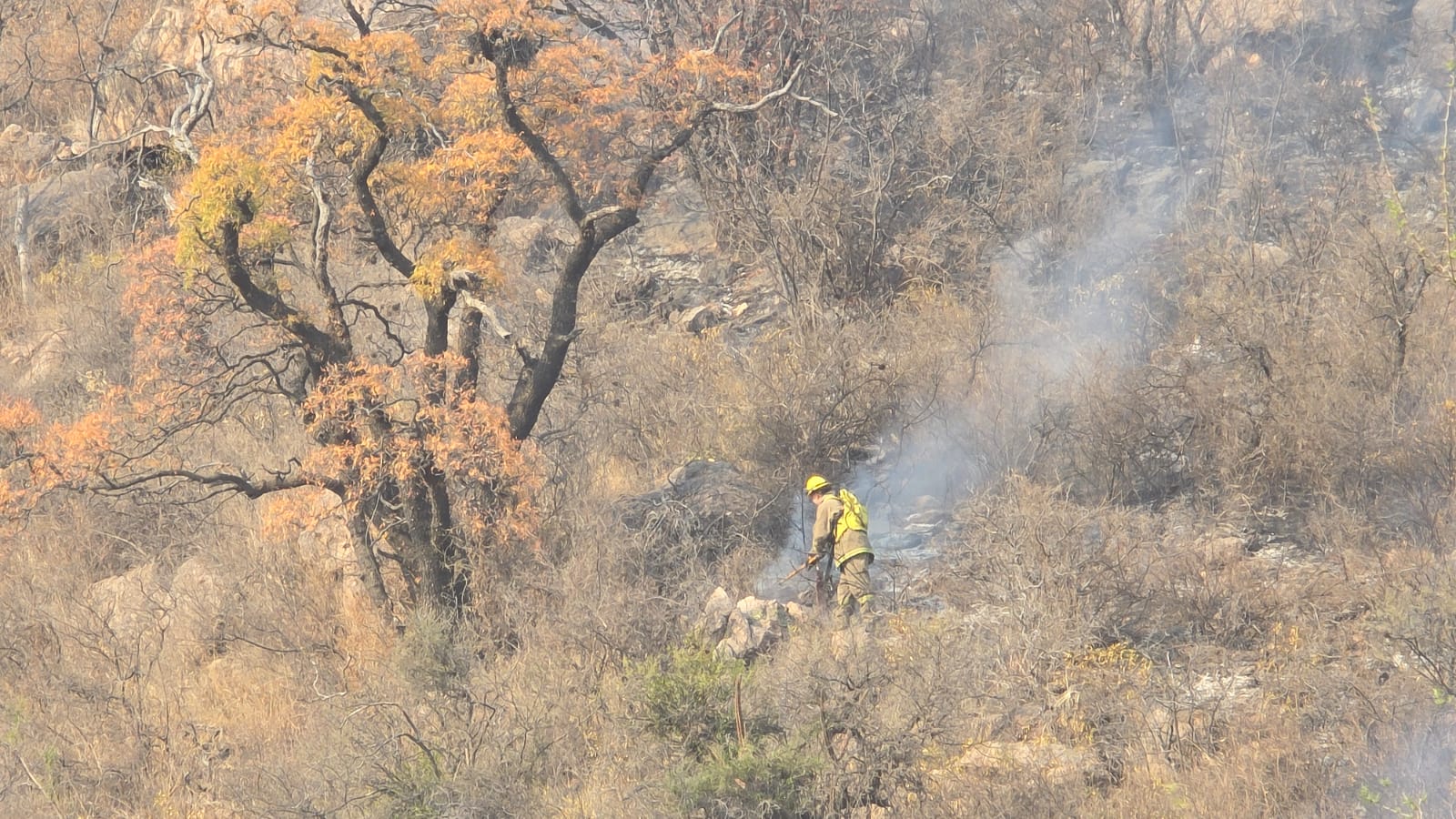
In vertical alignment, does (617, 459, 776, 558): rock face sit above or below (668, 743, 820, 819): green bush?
below

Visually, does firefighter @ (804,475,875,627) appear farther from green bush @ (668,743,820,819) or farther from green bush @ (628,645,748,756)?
green bush @ (668,743,820,819)

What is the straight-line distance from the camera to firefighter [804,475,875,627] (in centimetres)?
1185

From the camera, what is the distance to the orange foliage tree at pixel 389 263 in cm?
1130

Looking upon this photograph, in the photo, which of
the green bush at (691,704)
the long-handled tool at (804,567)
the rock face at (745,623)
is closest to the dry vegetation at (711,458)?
the green bush at (691,704)

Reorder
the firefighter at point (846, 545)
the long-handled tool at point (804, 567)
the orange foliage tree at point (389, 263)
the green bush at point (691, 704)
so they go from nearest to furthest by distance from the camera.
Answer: the green bush at point (691, 704)
the orange foliage tree at point (389, 263)
the firefighter at point (846, 545)
the long-handled tool at point (804, 567)

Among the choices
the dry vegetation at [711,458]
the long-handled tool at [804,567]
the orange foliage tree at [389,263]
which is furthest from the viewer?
the long-handled tool at [804,567]

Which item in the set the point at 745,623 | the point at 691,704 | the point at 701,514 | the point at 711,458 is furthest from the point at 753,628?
the point at 711,458

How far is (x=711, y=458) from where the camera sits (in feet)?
50.1

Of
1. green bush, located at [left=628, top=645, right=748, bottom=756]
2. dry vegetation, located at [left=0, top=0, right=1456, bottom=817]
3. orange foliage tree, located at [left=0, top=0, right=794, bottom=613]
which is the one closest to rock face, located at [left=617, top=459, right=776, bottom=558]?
dry vegetation, located at [left=0, top=0, right=1456, bottom=817]

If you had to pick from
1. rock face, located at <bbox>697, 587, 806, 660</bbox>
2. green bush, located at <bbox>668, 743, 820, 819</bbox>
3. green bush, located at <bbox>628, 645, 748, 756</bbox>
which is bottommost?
rock face, located at <bbox>697, 587, 806, 660</bbox>

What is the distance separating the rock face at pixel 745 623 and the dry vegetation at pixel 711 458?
0.29 metres

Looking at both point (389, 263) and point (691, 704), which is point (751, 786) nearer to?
point (691, 704)

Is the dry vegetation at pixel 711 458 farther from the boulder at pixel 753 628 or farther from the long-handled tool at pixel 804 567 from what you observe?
the long-handled tool at pixel 804 567

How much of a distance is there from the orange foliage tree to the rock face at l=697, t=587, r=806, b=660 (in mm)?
1642
